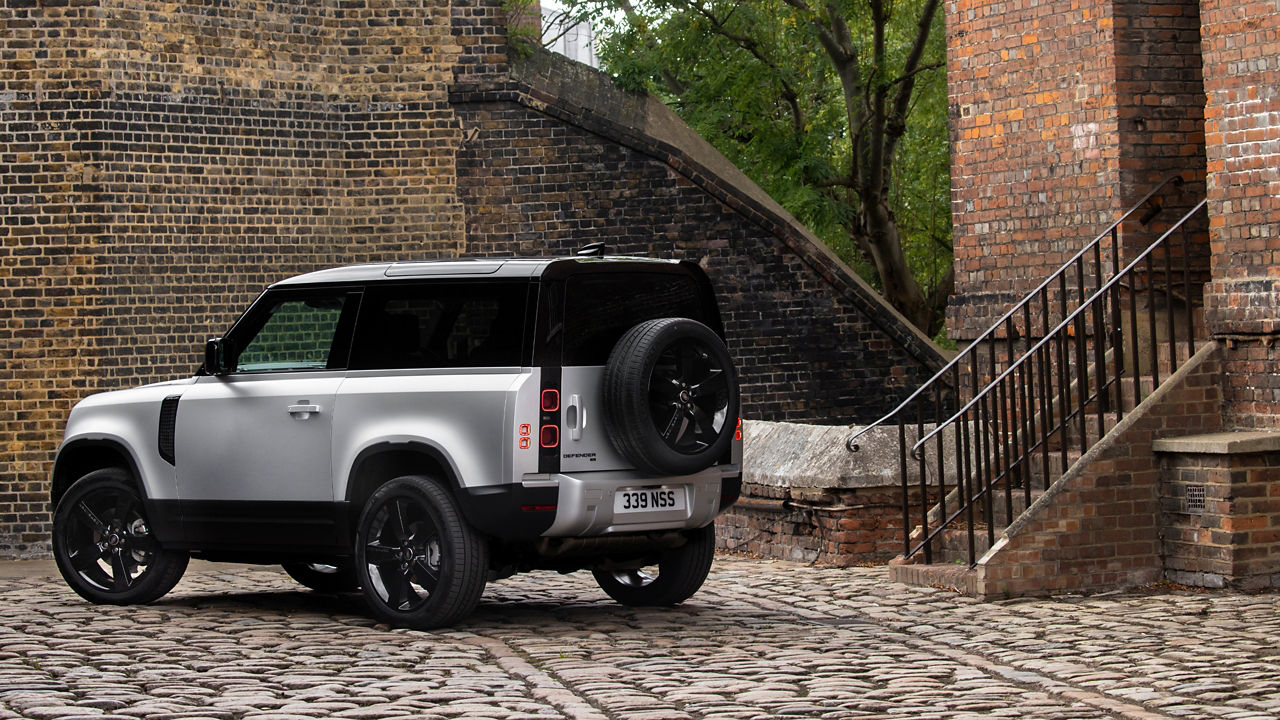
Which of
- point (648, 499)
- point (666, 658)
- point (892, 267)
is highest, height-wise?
point (892, 267)

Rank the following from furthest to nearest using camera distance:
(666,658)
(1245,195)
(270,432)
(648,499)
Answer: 1. (1245,195)
2. (270,432)
3. (648,499)
4. (666,658)

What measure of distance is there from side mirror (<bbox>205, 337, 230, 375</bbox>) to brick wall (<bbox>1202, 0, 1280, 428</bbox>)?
18.9ft

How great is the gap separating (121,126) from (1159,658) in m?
11.5

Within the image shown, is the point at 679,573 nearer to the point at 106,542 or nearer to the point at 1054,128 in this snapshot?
the point at 106,542

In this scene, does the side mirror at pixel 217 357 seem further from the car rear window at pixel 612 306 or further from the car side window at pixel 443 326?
the car rear window at pixel 612 306

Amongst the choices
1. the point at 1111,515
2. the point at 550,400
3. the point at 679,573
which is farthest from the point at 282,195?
the point at 1111,515

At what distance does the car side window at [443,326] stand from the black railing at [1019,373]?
2.49 meters

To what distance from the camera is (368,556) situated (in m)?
8.57

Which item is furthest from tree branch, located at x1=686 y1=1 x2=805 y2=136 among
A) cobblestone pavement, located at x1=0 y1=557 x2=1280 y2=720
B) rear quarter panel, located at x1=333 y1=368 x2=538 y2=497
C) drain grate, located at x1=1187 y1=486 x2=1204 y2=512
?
rear quarter panel, located at x1=333 y1=368 x2=538 y2=497

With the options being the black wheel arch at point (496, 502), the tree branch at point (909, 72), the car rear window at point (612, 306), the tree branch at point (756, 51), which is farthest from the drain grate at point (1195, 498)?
the tree branch at point (756, 51)

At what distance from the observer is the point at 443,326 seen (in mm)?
8594

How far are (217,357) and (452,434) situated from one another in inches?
71.0

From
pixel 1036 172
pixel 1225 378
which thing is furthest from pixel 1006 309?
pixel 1225 378

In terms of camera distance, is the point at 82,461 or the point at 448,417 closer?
the point at 448,417
